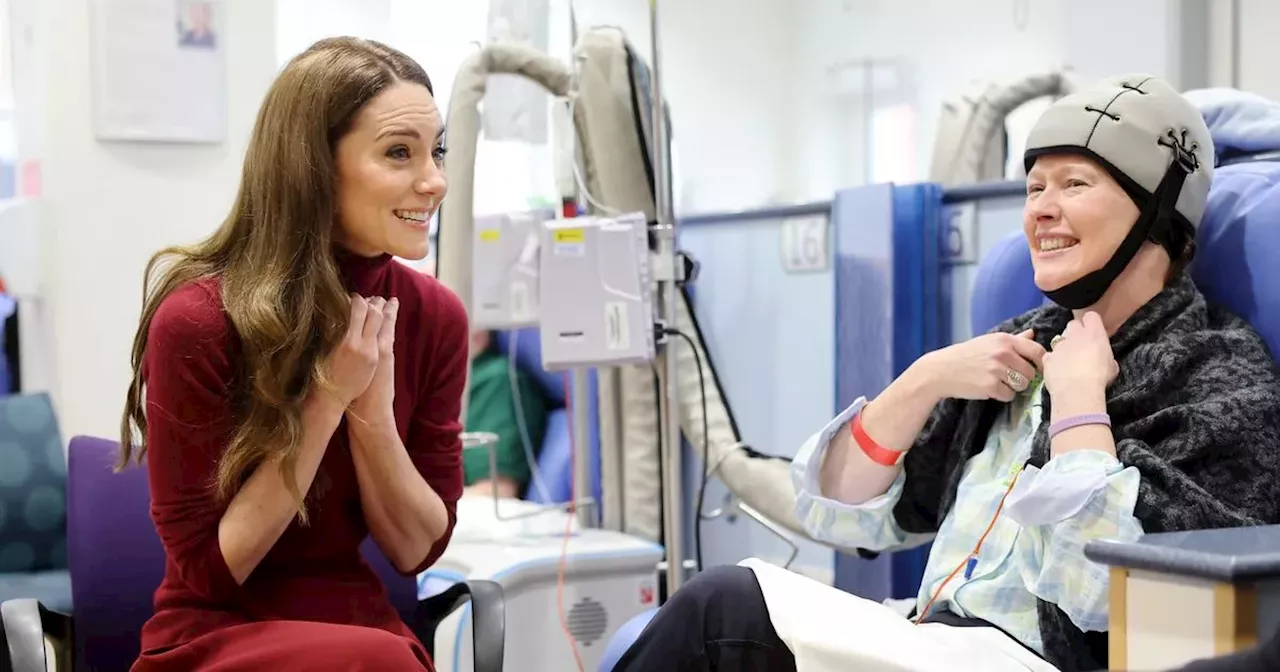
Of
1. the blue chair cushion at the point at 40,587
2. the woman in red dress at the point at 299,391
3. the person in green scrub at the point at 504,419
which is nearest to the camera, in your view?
the woman in red dress at the point at 299,391

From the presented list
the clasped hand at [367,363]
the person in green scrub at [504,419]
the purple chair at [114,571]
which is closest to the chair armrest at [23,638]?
the purple chair at [114,571]

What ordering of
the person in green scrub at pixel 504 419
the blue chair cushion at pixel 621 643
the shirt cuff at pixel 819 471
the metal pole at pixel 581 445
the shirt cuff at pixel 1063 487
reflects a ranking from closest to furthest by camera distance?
the shirt cuff at pixel 1063 487, the blue chair cushion at pixel 621 643, the shirt cuff at pixel 819 471, the metal pole at pixel 581 445, the person in green scrub at pixel 504 419

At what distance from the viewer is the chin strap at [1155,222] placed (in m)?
1.53

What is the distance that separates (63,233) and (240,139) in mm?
482

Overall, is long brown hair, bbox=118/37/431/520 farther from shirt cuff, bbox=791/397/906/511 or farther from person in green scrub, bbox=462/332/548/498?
person in green scrub, bbox=462/332/548/498

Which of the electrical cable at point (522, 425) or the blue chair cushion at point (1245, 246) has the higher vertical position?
the blue chair cushion at point (1245, 246)

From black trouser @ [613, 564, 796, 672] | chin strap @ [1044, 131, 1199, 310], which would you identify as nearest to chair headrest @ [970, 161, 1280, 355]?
chin strap @ [1044, 131, 1199, 310]

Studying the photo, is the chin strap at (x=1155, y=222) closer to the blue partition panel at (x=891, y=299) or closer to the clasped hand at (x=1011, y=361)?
the clasped hand at (x=1011, y=361)

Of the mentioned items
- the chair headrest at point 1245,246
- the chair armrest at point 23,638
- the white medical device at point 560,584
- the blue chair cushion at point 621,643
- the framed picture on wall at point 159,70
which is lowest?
the white medical device at point 560,584

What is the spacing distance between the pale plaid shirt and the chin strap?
0.51ft

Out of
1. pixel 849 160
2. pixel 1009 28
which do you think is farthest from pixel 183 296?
pixel 849 160

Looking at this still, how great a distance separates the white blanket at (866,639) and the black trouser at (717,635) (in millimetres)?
22

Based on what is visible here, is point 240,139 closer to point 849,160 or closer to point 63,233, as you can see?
point 63,233

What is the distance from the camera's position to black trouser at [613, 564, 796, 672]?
4.86 ft
